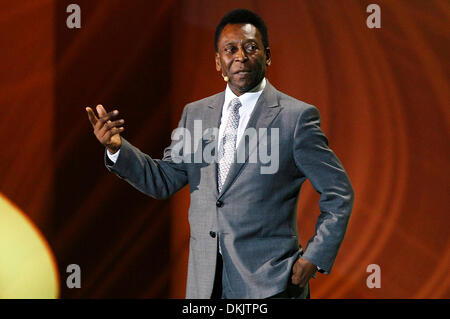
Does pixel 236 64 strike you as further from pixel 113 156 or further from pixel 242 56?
pixel 113 156

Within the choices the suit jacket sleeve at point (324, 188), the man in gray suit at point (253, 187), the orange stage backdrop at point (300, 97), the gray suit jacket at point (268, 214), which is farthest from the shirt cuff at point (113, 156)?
the orange stage backdrop at point (300, 97)

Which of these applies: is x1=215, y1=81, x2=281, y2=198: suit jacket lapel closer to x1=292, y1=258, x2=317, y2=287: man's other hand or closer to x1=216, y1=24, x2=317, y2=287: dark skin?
x1=216, y1=24, x2=317, y2=287: dark skin

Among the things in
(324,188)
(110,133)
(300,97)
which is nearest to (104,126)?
(110,133)

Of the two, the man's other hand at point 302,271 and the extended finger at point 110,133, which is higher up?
the extended finger at point 110,133

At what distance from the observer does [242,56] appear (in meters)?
1.58

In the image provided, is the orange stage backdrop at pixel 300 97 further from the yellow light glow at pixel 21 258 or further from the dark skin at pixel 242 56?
the dark skin at pixel 242 56

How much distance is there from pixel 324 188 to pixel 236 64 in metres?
0.47

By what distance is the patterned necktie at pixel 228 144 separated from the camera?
156 cm

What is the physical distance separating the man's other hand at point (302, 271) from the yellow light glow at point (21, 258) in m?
1.46

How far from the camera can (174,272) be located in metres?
2.73
